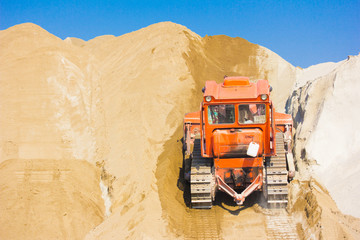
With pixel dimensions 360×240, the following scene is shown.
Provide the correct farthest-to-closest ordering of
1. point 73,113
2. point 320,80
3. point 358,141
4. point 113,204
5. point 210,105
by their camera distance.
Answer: point 73,113
point 320,80
point 113,204
point 358,141
point 210,105

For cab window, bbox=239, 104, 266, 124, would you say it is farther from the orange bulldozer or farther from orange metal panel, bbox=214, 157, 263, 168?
orange metal panel, bbox=214, 157, 263, 168

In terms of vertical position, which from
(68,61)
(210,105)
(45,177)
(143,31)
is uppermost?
(143,31)

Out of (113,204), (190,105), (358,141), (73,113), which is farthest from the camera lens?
(190,105)

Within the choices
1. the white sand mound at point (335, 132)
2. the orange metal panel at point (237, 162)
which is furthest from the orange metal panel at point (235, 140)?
the white sand mound at point (335, 132)

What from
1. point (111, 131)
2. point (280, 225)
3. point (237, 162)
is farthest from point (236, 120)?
point (111, 131)

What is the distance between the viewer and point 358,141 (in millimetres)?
12391

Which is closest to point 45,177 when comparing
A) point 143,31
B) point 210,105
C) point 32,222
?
point 32,222

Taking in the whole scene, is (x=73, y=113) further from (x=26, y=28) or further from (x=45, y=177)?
(x=26, y=28)

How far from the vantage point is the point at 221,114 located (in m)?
9.89

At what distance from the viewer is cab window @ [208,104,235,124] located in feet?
32.2

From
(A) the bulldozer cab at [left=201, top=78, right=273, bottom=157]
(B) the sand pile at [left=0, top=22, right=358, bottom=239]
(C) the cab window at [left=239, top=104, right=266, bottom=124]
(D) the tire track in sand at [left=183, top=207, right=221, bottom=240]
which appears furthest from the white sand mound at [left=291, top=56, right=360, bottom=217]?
(D) the tire track in sand at [left=183, top=207, right=221, bottom=240]

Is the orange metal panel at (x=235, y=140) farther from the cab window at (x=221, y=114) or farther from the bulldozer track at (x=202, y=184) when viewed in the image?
the bulldozer track at (x=202, y=184)

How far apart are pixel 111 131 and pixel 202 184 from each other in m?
8.11

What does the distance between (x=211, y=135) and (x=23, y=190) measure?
8.32 m
